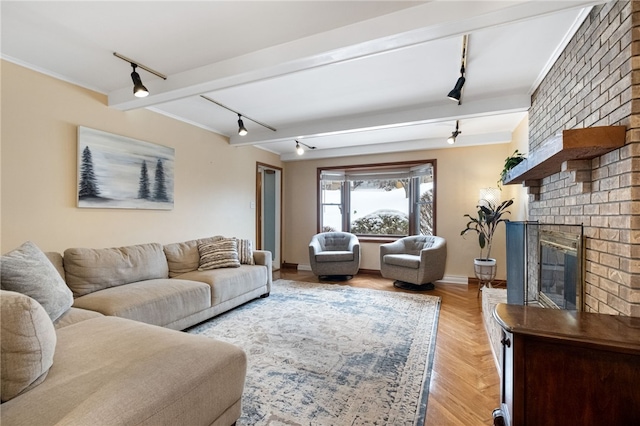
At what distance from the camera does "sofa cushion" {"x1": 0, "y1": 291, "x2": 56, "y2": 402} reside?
1.04 meters

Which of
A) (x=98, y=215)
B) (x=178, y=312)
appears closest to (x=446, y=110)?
(x=178, y=312)

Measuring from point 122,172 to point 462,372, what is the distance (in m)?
3.72

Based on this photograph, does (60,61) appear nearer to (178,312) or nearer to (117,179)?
(117,179)

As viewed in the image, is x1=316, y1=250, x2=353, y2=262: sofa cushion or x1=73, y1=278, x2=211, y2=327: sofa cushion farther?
x1=316, y1=250, x2=353, y2=262: sofa cushion

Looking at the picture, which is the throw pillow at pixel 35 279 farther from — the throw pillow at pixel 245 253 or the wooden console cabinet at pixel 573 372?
the wooden console cabinet at pixel 573 372

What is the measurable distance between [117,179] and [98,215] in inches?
16.4

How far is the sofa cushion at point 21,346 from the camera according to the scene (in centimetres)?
104

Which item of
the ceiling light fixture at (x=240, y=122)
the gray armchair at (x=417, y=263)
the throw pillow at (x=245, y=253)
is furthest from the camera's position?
the gray armchair at (x=417, y=263)

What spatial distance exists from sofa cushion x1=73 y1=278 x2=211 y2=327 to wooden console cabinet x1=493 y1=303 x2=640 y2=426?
8.30ft

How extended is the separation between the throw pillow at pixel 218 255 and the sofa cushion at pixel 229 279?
0.10 meters

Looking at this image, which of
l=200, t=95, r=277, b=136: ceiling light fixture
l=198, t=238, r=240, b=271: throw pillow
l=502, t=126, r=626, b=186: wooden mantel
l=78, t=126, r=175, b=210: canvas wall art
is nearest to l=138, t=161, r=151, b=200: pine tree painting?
l=78, t=126, r=175, b=210: canvas wall art

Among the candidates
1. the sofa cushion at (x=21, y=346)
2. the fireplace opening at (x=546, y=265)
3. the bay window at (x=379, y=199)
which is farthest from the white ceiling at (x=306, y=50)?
the bay window at (x=379, y=199)

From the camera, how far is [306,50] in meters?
2.06

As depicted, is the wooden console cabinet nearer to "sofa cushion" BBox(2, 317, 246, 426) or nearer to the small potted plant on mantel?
"sofa cushion" BBox(2, 317, 246, 426)
